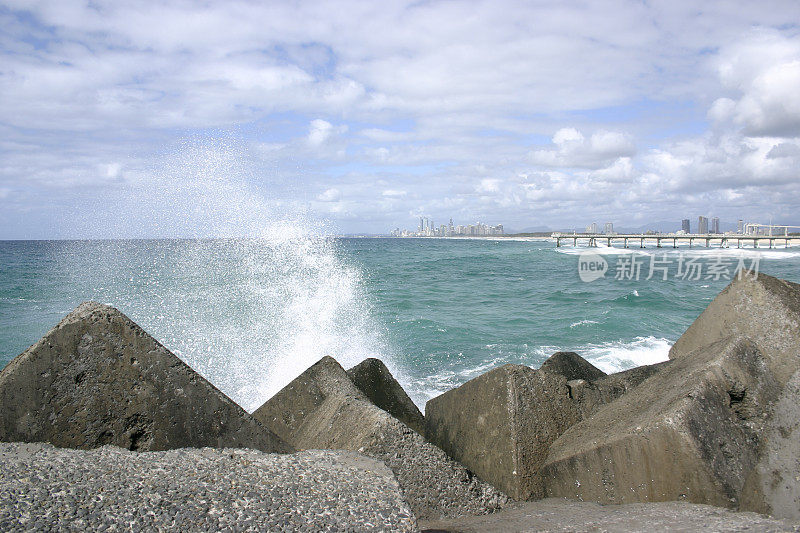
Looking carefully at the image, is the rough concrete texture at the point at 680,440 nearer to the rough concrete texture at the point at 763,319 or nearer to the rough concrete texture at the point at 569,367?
the rough concrete texture at the point at 763,319

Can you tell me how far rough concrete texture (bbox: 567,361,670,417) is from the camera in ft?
11.9

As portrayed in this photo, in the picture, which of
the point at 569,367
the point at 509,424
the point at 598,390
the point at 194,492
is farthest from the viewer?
the point at 569,367

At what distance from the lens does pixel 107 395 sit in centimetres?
259

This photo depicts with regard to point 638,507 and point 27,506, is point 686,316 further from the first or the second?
point 27,506

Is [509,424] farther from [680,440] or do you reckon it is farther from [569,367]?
[569,367]

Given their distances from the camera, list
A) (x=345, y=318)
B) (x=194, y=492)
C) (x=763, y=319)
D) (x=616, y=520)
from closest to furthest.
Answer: (x=194, y=492)
(x=616, y=520)
(x=763, y=319)
(x=345, y=318)

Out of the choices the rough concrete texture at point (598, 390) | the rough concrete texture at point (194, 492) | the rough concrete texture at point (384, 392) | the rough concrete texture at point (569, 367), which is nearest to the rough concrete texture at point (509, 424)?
the rough concrete texture at point (598, 390)

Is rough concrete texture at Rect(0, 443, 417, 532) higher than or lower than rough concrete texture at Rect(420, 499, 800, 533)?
higher

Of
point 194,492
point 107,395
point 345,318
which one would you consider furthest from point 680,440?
point 345,318

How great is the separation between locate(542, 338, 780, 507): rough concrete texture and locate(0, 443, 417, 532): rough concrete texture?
1.26 m

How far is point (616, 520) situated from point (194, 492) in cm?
169

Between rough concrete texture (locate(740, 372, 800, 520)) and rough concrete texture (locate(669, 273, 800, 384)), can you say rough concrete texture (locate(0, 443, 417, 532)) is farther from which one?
rough concrete texture (locate(669, 273, 800, 384))

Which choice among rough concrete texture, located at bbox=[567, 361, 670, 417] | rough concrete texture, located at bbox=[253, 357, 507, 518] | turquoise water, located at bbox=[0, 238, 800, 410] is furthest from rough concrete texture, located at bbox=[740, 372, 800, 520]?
turquoise water, located at bbox=[0, 238, 800, 410]

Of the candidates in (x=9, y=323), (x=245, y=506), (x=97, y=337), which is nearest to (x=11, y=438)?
(x=97, y=337)
